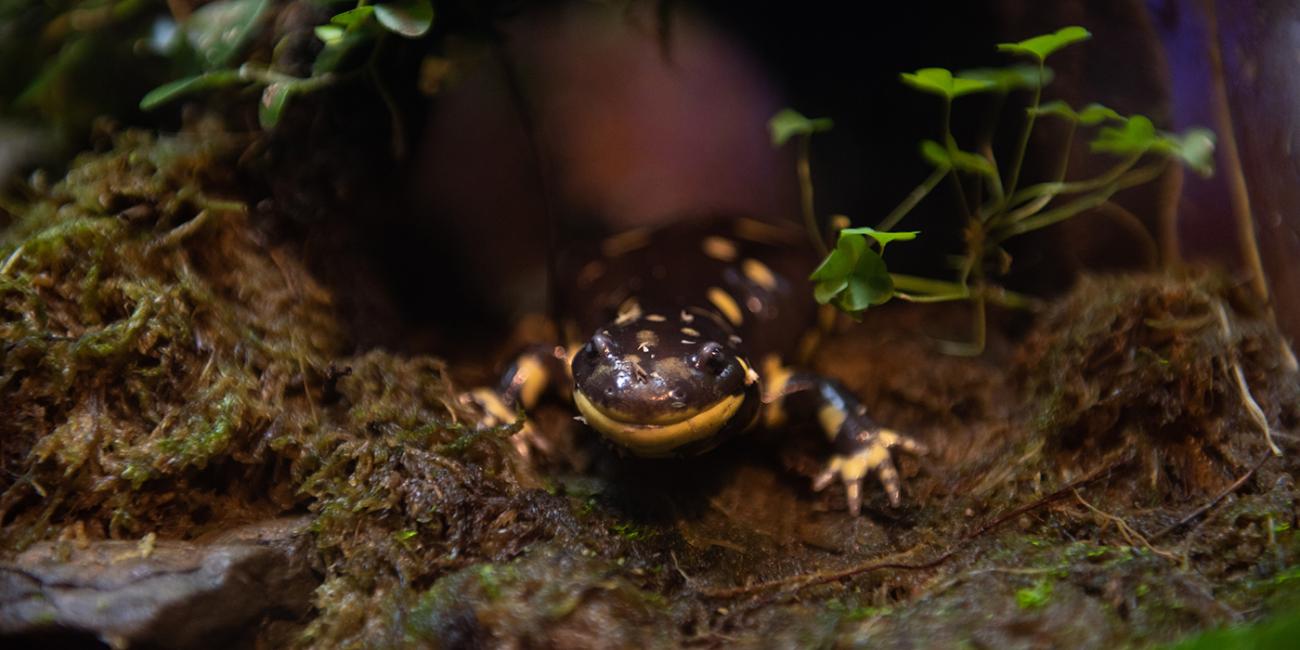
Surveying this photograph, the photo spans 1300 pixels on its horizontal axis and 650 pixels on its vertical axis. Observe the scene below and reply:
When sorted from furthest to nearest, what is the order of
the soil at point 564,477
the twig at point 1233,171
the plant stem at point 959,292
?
the plant stem at point 959,292, the twig at point 1233,171, the soil at point 564,477

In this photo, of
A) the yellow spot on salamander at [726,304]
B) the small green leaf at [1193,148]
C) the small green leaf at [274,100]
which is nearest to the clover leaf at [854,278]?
the small green leaf at [1193,148]

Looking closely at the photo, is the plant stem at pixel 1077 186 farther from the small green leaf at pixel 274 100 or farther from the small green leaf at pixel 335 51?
the small green leaf at pixel 274 100

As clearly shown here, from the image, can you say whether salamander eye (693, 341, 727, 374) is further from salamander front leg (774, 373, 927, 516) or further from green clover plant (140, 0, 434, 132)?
green clover plant (140, 0, 434, 132)

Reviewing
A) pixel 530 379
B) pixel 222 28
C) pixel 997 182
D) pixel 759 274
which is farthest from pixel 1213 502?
pixel 222 28

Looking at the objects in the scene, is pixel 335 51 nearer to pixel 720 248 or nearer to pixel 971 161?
pixel 720 248

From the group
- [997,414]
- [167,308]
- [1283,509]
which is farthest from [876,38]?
[167,308]

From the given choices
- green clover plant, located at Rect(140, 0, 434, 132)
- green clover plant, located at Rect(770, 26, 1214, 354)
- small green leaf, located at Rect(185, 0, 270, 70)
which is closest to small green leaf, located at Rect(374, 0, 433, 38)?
green clover plant, located at Rect(140, 0, 434, 132)
